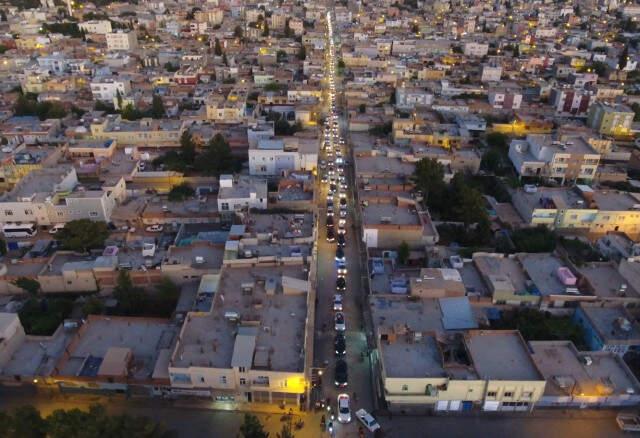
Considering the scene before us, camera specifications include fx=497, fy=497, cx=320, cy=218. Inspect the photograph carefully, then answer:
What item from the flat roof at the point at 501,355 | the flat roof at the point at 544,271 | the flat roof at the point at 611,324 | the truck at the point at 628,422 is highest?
the flat roof at the point at 544,271

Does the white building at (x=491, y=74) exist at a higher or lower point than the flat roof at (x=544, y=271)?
higher

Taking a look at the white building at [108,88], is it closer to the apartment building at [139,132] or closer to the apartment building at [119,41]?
the apartment building at [139,132]

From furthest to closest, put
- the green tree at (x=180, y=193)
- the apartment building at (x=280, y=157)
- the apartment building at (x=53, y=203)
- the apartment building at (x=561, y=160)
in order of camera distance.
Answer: the apartment building at (x=561, y=160)
the apartment building at (x=280, y=157)
the green tree at (x=180, y=193)
the apartment building at (x=53, y=203)

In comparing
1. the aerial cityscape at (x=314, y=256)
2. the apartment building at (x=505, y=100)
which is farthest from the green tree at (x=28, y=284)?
the apartment building at (x=505, y=100)

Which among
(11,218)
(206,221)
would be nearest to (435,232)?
(206,221)

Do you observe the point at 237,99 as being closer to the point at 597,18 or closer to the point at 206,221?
the point at 206,221

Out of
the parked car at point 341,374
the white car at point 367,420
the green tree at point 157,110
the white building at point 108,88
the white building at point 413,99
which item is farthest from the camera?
the white building at point 108,88
